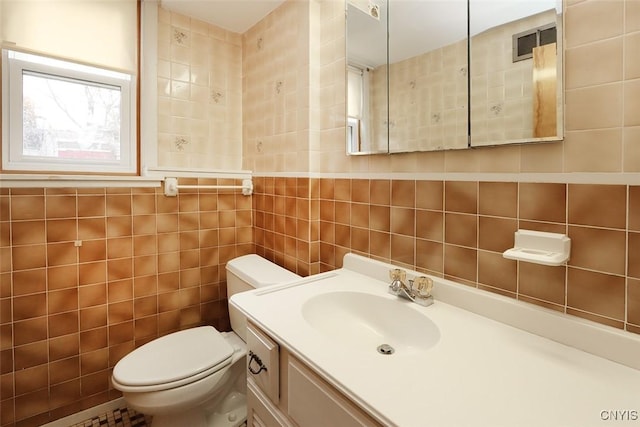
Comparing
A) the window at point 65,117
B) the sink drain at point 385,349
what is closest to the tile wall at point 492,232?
the sink drain at point 385,349

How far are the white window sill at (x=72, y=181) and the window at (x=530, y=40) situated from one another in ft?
5.44

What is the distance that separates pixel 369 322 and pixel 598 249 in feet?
2.23

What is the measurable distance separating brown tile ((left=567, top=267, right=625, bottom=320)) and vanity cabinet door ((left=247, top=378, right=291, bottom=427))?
2.69 ft

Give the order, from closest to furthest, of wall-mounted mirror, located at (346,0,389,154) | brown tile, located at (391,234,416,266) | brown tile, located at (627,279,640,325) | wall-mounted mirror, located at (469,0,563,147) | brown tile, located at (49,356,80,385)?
brown tile, located at (627,279,640,325) → wall-mounted mirror, located at (469,0,563,147) → brown tile, located at (391,234,416,266) → wall-mounted mirror, located at (346,0,389,154) → brown tile, located at (49,356,80,385)

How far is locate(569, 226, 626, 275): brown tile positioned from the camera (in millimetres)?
713

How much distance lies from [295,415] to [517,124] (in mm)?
988

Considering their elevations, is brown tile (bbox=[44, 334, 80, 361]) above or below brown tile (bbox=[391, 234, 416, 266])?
below

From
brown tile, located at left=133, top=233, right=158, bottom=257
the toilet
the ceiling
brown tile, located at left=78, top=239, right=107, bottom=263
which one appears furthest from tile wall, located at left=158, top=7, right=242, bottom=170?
the toilet

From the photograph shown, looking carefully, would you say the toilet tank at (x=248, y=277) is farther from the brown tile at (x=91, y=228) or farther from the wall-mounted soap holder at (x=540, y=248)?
the wall-mounted soap holder at (x=540, y=248)

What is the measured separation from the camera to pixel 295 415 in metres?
0.80

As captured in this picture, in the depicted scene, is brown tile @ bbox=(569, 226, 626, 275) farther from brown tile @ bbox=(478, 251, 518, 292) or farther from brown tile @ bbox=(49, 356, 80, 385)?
brown tile @ bbox=(49, 356, 80, 385)

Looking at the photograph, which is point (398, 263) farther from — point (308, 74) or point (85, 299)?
point (85, 299)

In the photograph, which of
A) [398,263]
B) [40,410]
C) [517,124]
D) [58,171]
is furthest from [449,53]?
[40,410]

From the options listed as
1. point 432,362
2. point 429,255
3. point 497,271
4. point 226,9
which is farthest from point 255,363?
point 226,9
